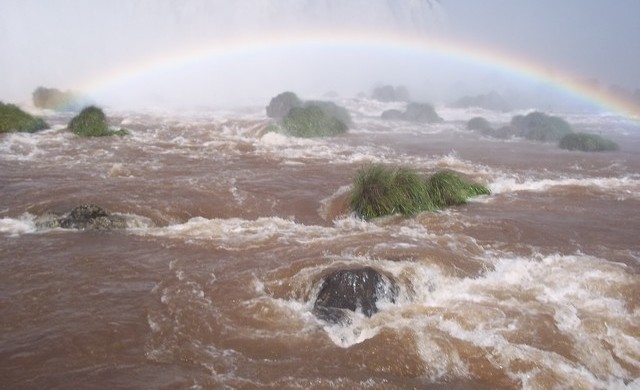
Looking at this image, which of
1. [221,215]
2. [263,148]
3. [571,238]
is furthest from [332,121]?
[571,238]

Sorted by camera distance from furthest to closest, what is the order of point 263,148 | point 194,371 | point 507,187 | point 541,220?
point 263,148
point 507,187
point 541,220
point 194,371

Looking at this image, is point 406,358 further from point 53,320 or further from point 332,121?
point 332,121

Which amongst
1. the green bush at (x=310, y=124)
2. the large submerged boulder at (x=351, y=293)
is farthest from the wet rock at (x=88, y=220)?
the green bush at (x=310, y=124)

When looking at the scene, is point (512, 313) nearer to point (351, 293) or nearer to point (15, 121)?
point (351, 293)

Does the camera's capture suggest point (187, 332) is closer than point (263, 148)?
Yes

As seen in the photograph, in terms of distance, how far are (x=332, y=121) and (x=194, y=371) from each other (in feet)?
65.6

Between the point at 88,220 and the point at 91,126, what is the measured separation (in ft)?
40.7

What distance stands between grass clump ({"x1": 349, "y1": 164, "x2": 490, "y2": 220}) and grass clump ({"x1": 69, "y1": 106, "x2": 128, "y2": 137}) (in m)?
13.3

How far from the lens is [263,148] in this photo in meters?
18.0

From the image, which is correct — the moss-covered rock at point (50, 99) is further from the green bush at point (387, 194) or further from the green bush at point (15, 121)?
the green bush at point (387, 194)

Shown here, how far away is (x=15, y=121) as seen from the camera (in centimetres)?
1909

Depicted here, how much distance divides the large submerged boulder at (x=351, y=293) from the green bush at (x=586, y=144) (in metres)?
19.0

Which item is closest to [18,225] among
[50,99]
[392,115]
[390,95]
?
[50,99]

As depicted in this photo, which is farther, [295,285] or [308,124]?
[308,124]
